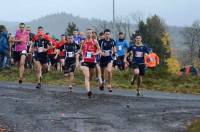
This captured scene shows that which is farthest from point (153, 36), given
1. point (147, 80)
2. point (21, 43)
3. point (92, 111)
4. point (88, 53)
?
point (92, 111)

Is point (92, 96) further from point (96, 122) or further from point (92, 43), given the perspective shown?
point (96, 122)

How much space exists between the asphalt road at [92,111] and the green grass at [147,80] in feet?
8.72

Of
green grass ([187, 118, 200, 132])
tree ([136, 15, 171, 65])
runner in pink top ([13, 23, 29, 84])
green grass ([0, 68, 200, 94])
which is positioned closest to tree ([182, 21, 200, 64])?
tree ([136, 15, 171, 65])

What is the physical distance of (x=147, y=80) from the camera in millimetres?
23578

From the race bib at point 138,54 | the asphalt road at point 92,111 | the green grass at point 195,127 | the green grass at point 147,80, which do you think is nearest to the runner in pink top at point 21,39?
the asphalt road at point 92,111

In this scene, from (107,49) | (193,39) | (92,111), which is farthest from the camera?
(193,39)

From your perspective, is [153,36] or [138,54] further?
[153,36]

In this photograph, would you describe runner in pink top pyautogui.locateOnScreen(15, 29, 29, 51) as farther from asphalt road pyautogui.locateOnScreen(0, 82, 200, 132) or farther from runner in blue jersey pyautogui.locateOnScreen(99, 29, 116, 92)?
runner in blue jersey pyautogui.locateOnScreen(99, 29, 116, 92)

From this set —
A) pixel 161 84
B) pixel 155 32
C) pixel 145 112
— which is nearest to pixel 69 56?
pixel 161 84

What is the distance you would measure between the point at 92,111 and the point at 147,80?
31.8 feet

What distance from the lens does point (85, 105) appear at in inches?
602

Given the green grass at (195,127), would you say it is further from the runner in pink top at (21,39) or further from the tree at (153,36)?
the tree at (153,36)

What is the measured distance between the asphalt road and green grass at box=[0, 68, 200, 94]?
8.72ft

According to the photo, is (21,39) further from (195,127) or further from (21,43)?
(195,127)
